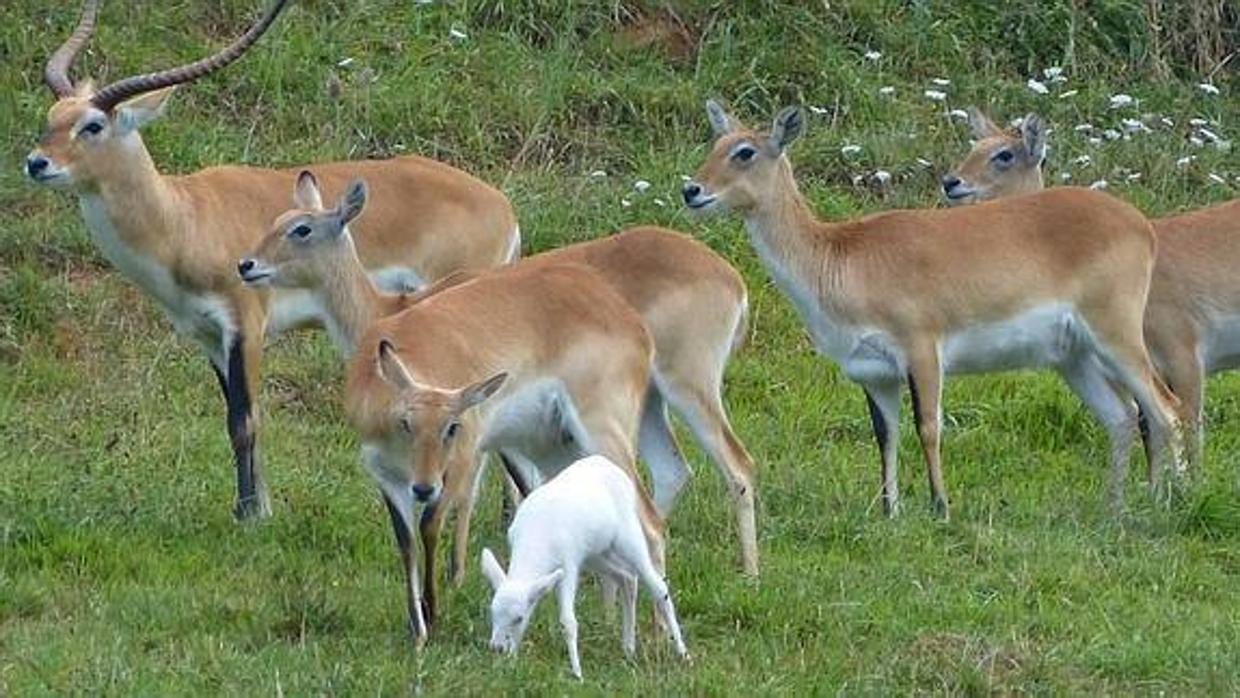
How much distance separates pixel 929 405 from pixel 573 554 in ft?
9.76

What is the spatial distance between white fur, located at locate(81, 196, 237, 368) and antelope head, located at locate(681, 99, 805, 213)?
74.7 inches

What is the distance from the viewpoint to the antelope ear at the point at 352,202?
9.47 metres

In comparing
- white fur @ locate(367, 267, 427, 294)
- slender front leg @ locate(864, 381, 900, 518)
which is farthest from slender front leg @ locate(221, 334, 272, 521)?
slender front leg @ locate(864, 381, 900, 518)

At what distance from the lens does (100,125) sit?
10250mm

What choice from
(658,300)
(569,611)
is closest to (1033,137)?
(658,300)

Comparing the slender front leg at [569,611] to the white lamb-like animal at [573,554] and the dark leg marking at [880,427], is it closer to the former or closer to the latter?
the white lamb-like animal at [573,554]

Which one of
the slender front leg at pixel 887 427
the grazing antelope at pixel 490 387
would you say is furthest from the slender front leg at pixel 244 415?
the slender front leg at pixel 887 427

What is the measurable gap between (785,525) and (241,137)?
5105 millimetres

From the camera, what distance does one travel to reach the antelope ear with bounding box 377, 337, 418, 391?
783cm

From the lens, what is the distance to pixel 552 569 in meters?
7.58

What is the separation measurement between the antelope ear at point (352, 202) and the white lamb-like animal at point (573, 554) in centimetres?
189

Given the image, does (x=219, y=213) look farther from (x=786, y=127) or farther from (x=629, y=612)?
(x=629, y=612)

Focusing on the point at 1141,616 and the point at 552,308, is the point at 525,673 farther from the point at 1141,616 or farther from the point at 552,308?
the point at 1141,616

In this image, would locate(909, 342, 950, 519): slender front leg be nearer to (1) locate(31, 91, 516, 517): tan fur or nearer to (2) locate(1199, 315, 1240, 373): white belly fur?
(2) locate(1199, 315, 1240, 373): white belly fur
